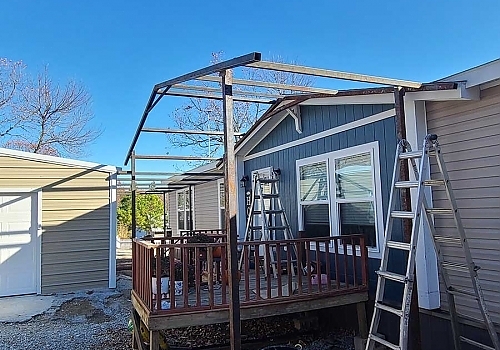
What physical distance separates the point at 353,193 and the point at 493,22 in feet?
35.4

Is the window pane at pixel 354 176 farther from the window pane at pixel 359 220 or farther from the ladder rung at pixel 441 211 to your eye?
the ladder rung at pixel 441 211

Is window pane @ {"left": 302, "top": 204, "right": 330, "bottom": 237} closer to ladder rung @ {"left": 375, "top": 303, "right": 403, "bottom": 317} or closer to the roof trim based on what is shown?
ladder rung @ {"left": 375, "top": 303, "right": 403, "bottom": 317}

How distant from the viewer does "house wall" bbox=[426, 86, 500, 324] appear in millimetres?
3553

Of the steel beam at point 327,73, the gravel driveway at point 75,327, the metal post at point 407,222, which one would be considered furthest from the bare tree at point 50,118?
the metal post at point 407,222

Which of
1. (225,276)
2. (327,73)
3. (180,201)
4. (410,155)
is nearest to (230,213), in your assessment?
(225,276)

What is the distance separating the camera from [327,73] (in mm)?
3311

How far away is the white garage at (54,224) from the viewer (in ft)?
26.1

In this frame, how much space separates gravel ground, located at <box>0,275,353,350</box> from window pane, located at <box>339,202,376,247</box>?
4.30 feet

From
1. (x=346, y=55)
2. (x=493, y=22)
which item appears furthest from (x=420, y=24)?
(x=346, y=55)

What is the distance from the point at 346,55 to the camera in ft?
59.0

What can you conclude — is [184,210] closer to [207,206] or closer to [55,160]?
[207,206]

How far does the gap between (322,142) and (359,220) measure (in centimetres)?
127

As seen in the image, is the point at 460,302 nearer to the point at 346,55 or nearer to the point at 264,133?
the point at 264,133

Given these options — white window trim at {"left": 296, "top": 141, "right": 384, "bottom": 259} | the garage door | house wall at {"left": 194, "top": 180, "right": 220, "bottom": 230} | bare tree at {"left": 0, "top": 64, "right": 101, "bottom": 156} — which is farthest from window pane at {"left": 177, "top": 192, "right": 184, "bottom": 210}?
white window trim at {"left": 296, "top": 141, "right": 384, "bottom": 259}
